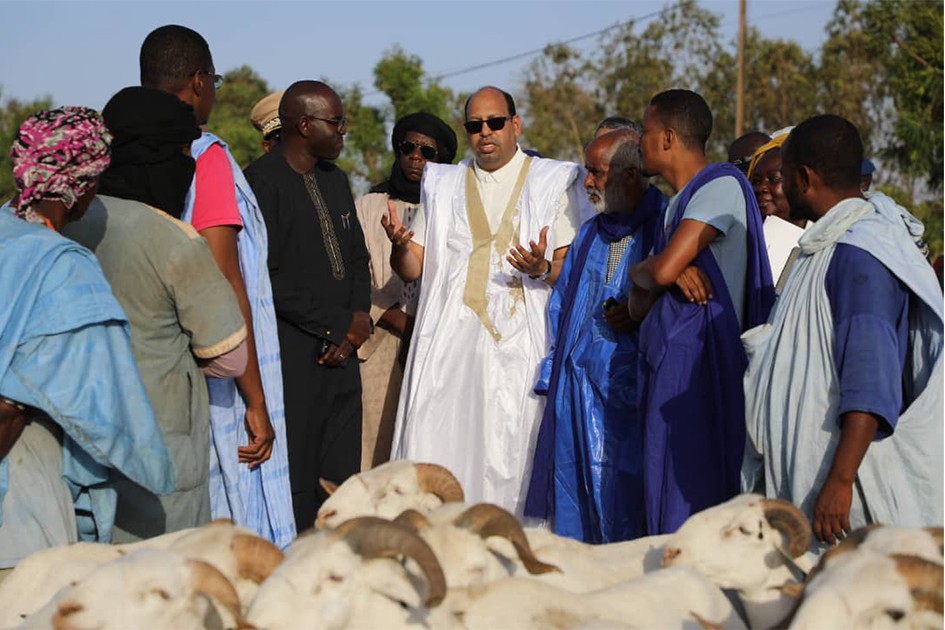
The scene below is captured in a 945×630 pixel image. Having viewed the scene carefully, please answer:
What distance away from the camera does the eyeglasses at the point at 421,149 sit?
9.18 m

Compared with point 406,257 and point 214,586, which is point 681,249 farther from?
point 214,586

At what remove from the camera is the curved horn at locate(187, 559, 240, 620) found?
4.03m

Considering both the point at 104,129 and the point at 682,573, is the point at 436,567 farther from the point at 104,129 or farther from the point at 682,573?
the point at 104,129

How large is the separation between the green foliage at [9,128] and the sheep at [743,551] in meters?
23.9

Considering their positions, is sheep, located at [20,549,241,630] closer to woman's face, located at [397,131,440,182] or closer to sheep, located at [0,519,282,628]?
sheep, located at [0,519,282,628]

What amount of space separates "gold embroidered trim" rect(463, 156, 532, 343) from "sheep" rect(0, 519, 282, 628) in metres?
3.42

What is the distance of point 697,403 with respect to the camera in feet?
20.4

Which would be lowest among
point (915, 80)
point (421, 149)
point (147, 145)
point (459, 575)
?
point (459, 575)

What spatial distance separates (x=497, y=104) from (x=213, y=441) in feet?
10.1

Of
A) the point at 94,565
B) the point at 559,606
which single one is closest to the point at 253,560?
the point at 94,565

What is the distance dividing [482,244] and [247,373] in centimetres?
239

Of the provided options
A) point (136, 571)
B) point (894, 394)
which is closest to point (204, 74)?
point (136, 571)

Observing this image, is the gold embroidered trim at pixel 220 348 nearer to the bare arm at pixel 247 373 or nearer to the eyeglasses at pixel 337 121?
the bare arm at pixel 247 373

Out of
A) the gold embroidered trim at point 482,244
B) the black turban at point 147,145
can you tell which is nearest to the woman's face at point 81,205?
the black turban at point 147,145
